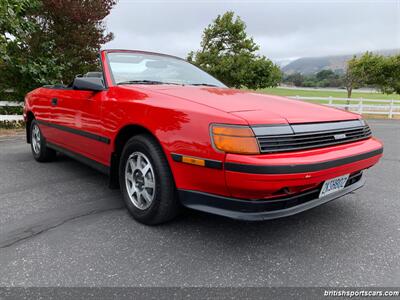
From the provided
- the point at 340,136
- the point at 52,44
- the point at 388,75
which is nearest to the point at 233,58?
the point at 52,44

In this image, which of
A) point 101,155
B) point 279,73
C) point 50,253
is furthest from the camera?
point 279,73

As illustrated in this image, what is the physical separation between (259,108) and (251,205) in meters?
0.73

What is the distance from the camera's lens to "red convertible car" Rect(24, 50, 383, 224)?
1.99 m

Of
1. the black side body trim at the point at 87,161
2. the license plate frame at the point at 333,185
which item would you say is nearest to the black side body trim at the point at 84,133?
the black side body trim at the point at 87,161

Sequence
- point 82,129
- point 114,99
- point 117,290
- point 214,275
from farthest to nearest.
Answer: point 82,129, point 114,99, point 214,275, point 117,290

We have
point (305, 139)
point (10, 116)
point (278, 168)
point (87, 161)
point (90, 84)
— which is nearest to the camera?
point (278, 168)

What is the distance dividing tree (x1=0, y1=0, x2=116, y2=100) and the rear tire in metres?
4.21

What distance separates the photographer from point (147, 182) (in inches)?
101

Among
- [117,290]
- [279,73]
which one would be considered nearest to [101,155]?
[117,290]

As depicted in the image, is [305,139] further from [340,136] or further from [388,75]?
[388,75]

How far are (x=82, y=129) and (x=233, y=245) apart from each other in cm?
201

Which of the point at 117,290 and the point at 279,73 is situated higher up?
the point at 279,73

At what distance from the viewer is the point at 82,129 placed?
10.9 ft

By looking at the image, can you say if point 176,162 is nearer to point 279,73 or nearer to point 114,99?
point 114,99
